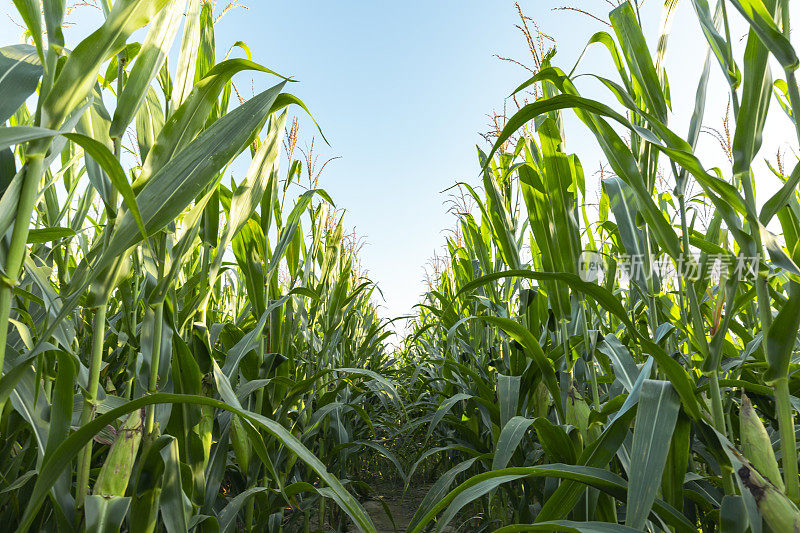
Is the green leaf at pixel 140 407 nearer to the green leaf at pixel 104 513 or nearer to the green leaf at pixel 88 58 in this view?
the green leaf at pixel 104 513

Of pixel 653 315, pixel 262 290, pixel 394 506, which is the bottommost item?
pixel 394 506

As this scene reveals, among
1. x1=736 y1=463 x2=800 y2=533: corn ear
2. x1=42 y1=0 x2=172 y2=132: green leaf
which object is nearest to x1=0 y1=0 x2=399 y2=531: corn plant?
x1=42 y1=0 x2=172 y2=132: green leaf

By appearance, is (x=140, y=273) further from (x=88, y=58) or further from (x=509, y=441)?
(x=509, y=441)

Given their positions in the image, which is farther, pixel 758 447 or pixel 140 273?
pixel 140 273

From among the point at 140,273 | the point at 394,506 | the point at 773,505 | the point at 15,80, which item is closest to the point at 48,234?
the point at 140,273

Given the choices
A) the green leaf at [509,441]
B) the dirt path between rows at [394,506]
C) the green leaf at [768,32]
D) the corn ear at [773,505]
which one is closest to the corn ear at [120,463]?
the green leaf at [509,441]

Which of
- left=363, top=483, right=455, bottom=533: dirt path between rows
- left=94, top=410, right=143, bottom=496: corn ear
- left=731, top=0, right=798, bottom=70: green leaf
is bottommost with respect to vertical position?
left=363, top=483, right=455, bottom=533: dirt path between rows

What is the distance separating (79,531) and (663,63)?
1197mm

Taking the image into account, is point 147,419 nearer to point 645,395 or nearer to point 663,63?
point 645,395

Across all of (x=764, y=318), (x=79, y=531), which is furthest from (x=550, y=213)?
(x=79, y=531)

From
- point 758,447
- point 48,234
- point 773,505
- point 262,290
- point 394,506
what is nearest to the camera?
point 773,505

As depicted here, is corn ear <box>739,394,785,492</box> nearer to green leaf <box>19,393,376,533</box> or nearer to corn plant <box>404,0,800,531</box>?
corn plant <box>404,0,800,531</box>

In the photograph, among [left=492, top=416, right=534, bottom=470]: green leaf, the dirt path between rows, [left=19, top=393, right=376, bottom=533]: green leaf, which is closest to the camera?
[left=19, top=393, right=376, bottom=533]: green leaf

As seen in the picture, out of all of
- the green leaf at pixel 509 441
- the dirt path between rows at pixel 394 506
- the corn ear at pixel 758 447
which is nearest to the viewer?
the corn ear at pixel 758 447
